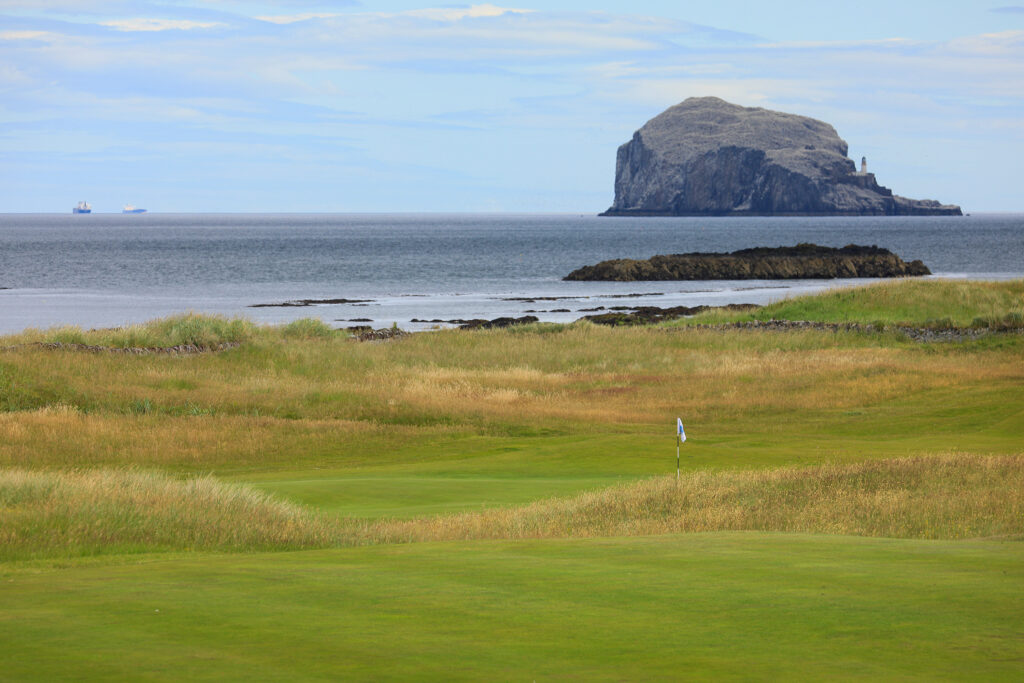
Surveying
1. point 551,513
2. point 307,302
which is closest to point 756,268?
point 307,302

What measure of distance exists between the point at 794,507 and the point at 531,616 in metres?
8.87

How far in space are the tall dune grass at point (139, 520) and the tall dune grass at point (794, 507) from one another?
3.73 ft

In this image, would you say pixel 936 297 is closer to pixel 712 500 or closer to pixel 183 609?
pixel 712 500

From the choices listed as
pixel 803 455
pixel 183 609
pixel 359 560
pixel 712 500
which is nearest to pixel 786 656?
pixel 183 609

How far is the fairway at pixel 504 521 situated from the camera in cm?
642

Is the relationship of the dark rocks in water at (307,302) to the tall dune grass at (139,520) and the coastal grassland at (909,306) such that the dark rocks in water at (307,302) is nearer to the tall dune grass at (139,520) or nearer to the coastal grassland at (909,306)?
the coastal grassland at (909,306)

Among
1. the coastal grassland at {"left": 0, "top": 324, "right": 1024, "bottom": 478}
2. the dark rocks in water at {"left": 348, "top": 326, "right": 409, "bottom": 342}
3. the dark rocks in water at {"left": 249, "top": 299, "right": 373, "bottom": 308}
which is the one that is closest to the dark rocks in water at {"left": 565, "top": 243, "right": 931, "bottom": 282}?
the dark rocks in water at {"left": 249, "top": 299, "right": 373, "bottom": 308}

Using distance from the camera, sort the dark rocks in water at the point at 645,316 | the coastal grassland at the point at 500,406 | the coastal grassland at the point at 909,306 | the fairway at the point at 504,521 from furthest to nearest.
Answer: the dark rocks in water at the point at 645,316 < the coastal grassland at the point at 909,306 < the coastal grassland at the point at 500,406 < the fairway at the point at 504,521

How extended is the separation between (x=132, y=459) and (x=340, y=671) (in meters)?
20.5

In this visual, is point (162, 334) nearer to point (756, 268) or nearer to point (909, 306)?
point (909, 306)

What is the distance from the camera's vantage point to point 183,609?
7.37 meters

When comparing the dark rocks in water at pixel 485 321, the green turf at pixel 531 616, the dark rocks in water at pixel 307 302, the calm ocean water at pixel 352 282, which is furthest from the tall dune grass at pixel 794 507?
the dark rocks in water at pixel 307 302

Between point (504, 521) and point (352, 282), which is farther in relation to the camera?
point (352, 282)

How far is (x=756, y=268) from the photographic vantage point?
119125mm
